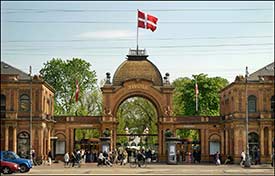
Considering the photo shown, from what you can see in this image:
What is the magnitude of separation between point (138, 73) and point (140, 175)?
37.8 metres

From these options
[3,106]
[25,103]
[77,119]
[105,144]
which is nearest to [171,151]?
[105,144]

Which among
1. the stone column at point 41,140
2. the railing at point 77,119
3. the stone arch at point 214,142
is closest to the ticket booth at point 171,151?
the stone arch at point 214,142

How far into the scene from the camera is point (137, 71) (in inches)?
3081

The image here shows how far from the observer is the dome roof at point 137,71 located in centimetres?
7769

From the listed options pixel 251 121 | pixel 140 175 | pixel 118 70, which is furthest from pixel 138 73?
pixel 140 175

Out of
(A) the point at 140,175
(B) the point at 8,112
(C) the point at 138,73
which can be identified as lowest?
(A) the point at 140,175

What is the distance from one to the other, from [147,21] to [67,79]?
3667cm

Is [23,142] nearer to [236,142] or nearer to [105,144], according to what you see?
[105,144]

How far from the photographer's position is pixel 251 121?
66625 millimetres

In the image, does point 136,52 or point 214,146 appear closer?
point 214,146

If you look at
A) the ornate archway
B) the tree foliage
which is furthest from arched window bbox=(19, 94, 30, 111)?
the tree foliage

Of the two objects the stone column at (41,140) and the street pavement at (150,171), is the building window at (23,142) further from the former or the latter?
the street pavement at (150,171)

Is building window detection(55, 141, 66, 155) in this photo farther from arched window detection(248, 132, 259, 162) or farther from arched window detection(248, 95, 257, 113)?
arched window detection(248, 95, 257, 113)

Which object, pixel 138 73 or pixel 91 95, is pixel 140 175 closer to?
pixel 138 73
